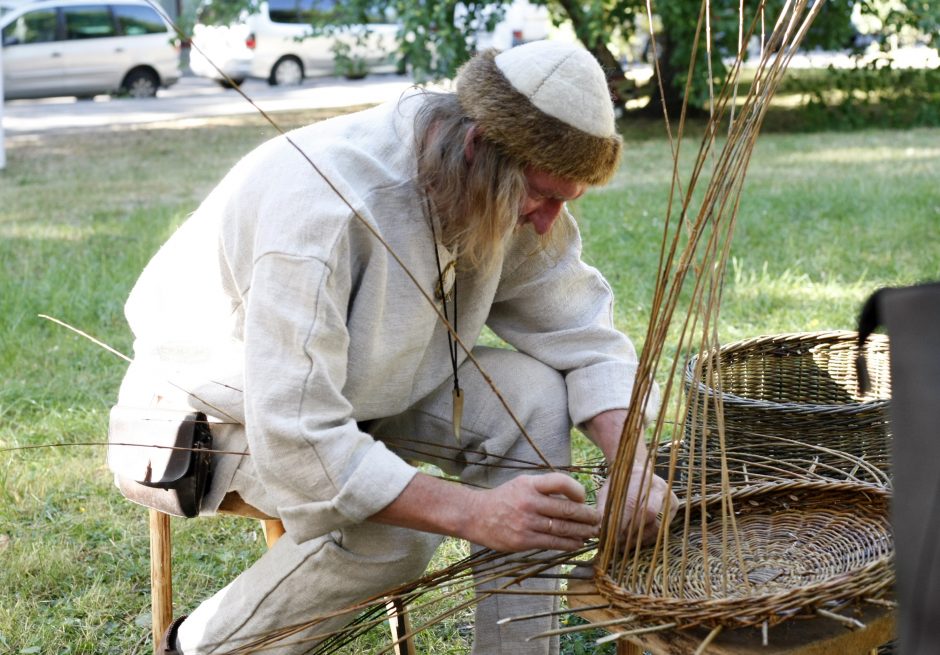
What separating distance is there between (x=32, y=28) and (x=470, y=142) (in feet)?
39.5

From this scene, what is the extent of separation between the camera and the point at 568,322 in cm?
184

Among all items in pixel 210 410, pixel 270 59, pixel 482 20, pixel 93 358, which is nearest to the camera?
pixel 210 410

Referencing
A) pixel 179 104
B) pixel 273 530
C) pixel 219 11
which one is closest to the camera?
pixel 273 530

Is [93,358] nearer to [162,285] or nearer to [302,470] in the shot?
[162,285]

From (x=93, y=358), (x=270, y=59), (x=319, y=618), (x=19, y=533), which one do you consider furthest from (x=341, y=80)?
(x=319, y=618)

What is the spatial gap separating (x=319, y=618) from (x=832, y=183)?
4723 mm

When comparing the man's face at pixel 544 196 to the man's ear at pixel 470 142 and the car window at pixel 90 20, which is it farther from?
the car window at pixel 90 20

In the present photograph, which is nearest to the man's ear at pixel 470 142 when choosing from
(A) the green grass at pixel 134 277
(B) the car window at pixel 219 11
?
(A) the green grass at pixel 134 277

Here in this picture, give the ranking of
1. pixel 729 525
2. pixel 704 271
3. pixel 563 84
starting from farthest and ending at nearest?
pixel 729 525 < pixel 563 84 < pixel 704 271

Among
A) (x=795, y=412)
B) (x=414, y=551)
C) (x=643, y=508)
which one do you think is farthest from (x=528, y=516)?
(x=795, y=412)

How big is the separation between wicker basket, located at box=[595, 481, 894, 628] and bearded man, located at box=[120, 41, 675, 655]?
0.09 metres

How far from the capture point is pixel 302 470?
140 cm

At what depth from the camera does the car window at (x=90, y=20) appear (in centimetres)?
1229

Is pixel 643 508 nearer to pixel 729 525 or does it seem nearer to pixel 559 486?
pixel 559 486
